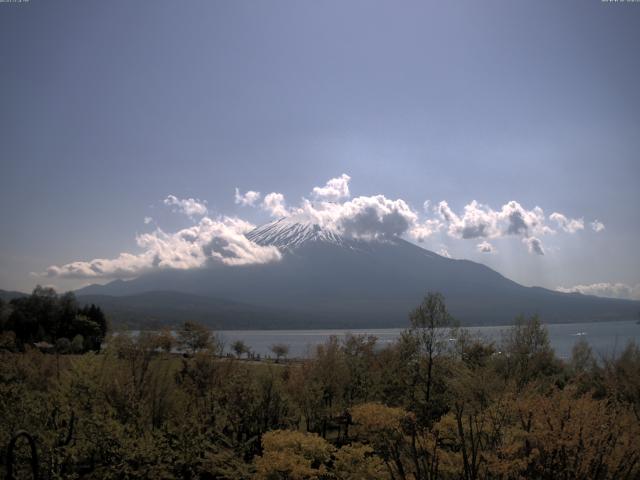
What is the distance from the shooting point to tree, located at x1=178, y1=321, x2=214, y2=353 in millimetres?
43469

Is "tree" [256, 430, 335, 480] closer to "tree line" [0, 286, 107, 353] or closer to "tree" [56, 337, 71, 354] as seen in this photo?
"tree" [56, 337, 71, 354]

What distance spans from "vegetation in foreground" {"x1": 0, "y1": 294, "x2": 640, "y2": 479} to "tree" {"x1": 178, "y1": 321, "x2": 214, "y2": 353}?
0.13 m

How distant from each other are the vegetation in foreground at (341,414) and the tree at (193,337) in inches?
5.1

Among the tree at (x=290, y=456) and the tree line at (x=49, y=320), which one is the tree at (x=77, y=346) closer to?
the tree line at (x=49, y=320)

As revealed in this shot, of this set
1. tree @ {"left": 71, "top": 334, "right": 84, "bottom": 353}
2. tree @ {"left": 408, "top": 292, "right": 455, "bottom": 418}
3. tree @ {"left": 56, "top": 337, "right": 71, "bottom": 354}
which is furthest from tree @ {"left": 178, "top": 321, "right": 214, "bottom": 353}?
tree @ {"left": 71, "top": 334, "right": 84, "bottom": 353}

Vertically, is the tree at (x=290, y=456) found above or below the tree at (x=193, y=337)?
below

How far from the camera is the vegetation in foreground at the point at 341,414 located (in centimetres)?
1320

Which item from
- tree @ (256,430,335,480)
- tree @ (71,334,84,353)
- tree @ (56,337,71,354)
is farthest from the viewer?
tree @ (71,334,84,353)

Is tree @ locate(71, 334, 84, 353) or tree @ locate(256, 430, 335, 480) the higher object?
tree @ locate(256, 430, 335, 480)

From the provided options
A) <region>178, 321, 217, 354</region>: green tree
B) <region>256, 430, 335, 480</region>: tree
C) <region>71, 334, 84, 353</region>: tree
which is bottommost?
<region>71, 334, 84, 353</region>: tree

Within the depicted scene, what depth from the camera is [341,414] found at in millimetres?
31250

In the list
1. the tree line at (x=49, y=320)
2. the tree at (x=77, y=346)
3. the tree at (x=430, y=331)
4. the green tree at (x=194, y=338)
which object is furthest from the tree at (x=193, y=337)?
the tree line at (x=49, y=320)

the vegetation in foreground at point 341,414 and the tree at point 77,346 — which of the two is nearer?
the vegetation in foreground at point 341,414

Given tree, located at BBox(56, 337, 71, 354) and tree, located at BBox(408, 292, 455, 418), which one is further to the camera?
tree, located at BBox(56, 337, 71, 354)
